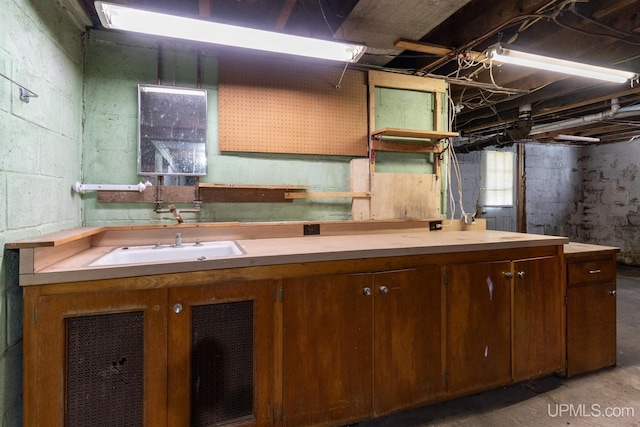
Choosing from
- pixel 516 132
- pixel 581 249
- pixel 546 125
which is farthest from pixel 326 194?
pixel 546 125

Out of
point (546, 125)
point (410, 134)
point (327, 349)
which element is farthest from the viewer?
point (546, 125)

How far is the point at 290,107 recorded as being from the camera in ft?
7.72

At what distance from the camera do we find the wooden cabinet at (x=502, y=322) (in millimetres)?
1844

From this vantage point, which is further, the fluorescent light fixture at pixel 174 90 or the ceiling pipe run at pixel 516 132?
the ceiling pipe run at pixel 516 132

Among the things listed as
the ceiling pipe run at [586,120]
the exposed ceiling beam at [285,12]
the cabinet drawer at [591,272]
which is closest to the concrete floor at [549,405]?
the cabinet drawer at [591,272]

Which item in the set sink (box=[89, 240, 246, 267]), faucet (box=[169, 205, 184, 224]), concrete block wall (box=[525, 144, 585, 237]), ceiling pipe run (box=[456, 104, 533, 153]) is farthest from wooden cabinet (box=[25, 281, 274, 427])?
concrete block wall (box=[525, 144, 585, 237])

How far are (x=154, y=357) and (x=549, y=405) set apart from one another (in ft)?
7.20

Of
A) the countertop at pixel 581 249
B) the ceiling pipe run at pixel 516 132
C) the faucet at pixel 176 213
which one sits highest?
the ceiling pipe run at pixel 516 132

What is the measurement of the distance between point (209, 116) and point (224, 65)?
369 millimetres

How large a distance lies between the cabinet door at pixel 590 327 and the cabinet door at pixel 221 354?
2.02m

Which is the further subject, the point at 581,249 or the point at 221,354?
the point at 581,249

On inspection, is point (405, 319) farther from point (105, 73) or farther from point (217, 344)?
point (105, 73)

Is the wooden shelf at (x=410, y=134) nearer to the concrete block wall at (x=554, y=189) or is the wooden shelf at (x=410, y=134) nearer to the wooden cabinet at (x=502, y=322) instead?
the wooden cabinet at (x=502, y=322)

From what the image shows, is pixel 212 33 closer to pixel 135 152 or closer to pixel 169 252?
pixel 135 152
